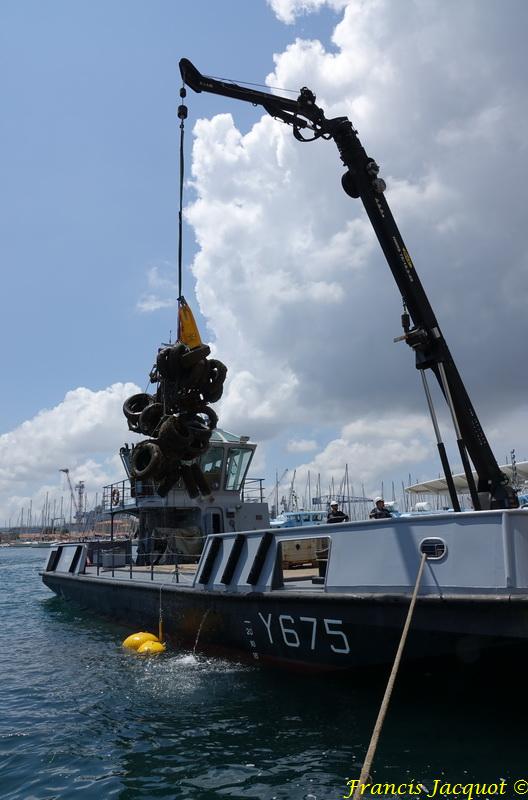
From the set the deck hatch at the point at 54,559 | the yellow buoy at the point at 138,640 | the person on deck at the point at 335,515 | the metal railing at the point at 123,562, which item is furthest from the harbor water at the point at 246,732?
the deck hatch at the point at 54,559

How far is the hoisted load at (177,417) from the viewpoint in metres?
14.3

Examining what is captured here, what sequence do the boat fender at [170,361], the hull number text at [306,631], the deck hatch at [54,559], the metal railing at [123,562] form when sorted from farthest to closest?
the deck hatch at [54,559] → the metal railing at [123,562] → the boat fender at [170,361] → the hull number text at [306,631]

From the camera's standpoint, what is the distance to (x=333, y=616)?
7.82 metres

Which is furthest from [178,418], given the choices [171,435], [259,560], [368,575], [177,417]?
[368,575]

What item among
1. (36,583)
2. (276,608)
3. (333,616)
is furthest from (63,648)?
(36,583)

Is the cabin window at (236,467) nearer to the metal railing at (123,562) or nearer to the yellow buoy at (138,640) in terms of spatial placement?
the metal railing at (123,562)

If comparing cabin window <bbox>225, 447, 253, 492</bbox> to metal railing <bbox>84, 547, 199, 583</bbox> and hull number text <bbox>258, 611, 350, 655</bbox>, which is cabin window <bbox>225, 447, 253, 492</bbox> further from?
hull number text <bbox>258, 611, 350, 655</bbox>

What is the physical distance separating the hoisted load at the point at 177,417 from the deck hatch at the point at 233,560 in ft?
15.1

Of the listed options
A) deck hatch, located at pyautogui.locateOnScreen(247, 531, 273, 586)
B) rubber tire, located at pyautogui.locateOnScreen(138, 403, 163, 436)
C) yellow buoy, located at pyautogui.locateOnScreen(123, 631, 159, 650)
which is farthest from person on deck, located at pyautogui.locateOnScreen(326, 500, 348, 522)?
rubber tire, located at pyautogui.locateOnScreen(138, 403, 163, 436)

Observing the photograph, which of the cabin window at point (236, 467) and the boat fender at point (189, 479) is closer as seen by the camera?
the boat fender at point (189, 479)

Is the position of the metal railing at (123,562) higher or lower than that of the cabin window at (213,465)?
lower

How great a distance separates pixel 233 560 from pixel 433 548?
12.8 feet

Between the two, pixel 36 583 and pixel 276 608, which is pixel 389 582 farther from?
pixel 36 583

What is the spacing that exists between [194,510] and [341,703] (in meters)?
10.6
